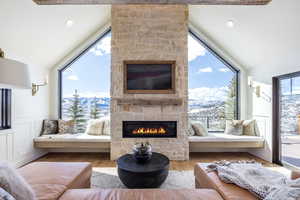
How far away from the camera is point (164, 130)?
4211 mm

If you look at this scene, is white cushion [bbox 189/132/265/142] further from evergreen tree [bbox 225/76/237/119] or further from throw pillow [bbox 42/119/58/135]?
throw pillow [bbox 42/119/58/135]

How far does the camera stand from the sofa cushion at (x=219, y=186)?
62.3 inches

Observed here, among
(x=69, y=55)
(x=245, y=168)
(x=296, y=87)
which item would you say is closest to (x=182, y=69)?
(x=296, y=87)

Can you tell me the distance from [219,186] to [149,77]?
292cm

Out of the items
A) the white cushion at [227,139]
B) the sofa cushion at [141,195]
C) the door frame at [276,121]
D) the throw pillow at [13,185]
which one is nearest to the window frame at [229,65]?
the white cushion at [227,139]

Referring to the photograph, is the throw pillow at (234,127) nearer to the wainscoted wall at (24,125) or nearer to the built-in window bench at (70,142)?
the built-in window bench at (70,142)

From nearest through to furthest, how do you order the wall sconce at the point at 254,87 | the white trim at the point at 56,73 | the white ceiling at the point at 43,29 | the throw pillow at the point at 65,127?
the white ceiling at the point at 43,29, the wall sconce at the point at 254,87, the throw pillow at the point at 65,127, the white trim at the point at 56,73

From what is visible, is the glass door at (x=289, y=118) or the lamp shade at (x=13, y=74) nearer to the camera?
the lamp shade at (x=13, y=74)

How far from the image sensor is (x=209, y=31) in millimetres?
4695

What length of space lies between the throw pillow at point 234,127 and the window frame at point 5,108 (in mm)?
4903

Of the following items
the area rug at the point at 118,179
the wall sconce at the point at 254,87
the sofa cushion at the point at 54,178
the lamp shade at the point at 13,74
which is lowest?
the area rug at the point at 118,179

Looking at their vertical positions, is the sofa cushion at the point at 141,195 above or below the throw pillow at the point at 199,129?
below

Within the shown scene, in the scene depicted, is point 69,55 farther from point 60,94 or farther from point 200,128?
point 200,128

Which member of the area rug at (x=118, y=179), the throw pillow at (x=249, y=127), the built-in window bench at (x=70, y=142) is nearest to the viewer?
the area rug at (x=118, y=179)
